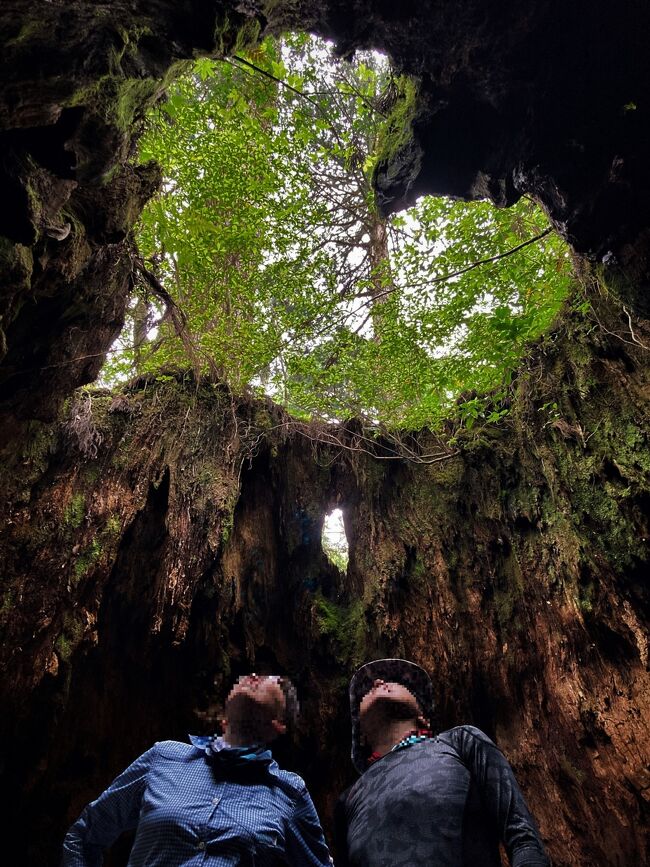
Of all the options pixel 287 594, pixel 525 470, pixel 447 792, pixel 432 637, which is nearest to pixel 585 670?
pixel 432 637

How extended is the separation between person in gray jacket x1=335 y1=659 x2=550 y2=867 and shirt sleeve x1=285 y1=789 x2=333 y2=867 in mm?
117

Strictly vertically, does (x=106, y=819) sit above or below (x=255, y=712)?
below

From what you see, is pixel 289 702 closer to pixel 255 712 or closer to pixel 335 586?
pixel 255 712

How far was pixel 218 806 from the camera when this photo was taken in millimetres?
2164

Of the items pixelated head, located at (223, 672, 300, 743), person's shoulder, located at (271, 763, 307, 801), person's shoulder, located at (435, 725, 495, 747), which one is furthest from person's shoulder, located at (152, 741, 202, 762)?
person's shoulder, located at (435, 725, 495, 747)

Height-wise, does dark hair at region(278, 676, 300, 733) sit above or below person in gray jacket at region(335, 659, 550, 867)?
above

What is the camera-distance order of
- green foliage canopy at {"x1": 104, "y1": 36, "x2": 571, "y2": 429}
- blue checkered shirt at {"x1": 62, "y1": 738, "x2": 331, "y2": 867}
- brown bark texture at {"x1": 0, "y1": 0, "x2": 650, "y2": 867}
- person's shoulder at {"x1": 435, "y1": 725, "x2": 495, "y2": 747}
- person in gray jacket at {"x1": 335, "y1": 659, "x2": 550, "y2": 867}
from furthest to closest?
green foliage canopy at {"x1": 104, "y1": 36, "x2": 571, "y2": 429} < brown bark texture at {"x1": 0, "y1": 0, "x2": 650, "y2": 867} < person's shoulder at {"x1": 435, "y1": 725, "x2": 495, "y2": 747} < blue checkered shirt at {"x1": 62, "y1": 738, "x2": 331, "y2": 867} < person in gray jacket at {"x1": 335, "y1": 659, "x2": 550, "y2": 867}

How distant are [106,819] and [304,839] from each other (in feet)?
3.35

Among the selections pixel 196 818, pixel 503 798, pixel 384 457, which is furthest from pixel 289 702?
pixel 384 457

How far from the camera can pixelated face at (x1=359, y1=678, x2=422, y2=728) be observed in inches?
98.8

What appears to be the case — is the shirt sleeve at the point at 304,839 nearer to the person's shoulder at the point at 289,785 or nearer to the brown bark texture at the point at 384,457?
the person's shoulder at the point at 289,785

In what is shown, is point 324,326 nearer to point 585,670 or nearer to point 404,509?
point 404,509

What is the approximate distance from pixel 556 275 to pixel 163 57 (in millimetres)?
4920

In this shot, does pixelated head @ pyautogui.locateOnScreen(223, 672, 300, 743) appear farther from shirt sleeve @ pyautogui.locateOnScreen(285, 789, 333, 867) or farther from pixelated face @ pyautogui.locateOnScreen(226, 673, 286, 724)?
shirt sleeve @ pyautogui.locateOnScreen(285, 789, 333, 867)
